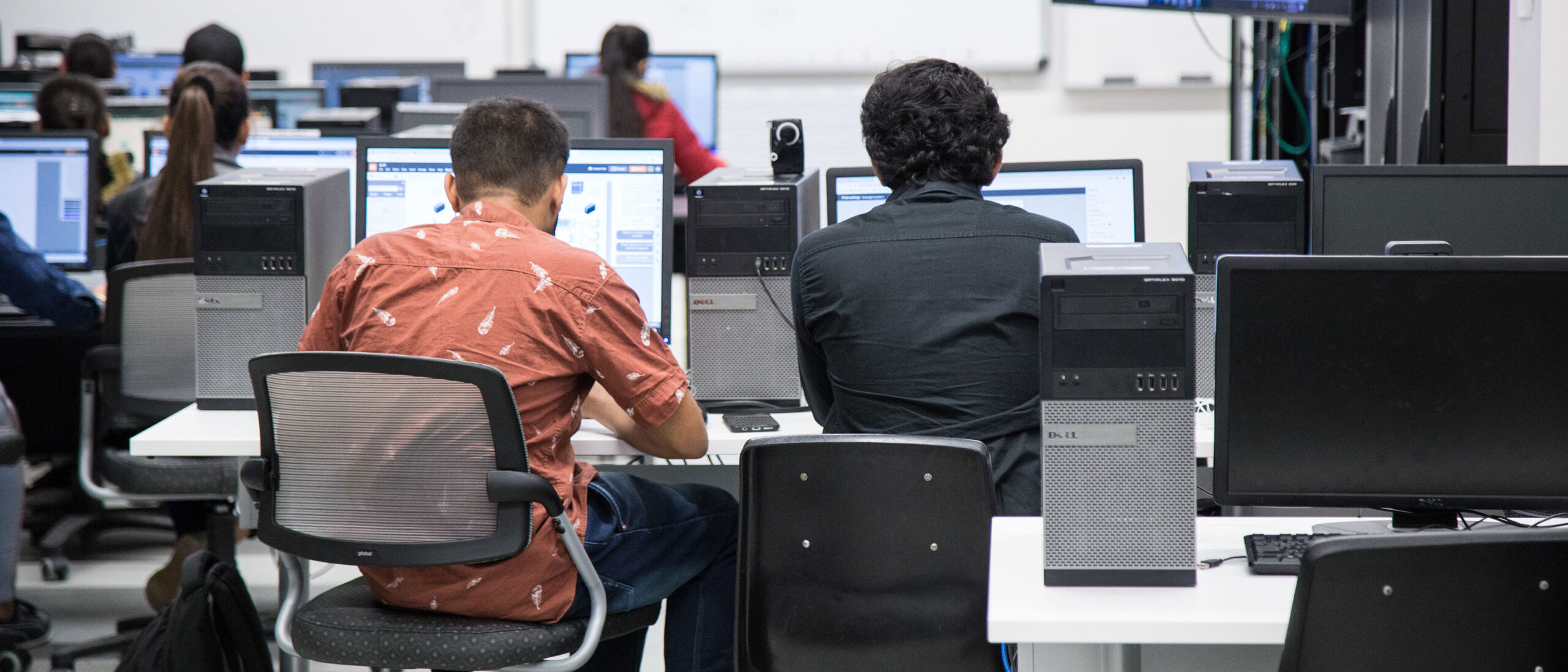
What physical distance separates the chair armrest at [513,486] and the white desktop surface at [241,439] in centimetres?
36

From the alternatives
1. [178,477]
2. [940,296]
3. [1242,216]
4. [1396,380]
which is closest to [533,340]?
[940,296]

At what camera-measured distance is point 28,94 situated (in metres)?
4.82

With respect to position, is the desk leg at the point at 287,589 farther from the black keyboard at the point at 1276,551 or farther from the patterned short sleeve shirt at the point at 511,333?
the black keyboard at the point at 1276,551

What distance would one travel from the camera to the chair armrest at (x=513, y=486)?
170 centimetres

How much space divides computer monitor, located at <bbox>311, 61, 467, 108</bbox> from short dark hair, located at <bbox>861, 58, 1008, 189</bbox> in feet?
13.5

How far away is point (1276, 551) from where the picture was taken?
1478mm

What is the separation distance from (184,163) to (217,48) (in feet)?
4.97

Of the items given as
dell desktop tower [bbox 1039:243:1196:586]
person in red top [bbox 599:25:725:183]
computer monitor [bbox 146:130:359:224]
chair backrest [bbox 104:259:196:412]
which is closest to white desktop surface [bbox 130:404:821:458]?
chair backrest [bbox 104:259:196:412]

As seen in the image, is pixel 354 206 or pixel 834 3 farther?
pixel 834 3

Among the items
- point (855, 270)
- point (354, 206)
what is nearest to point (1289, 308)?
point (855, 270)

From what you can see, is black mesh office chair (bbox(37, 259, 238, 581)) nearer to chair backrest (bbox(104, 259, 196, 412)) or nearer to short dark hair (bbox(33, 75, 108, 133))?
chair backrest (bbox(104, 259, 196, 412))

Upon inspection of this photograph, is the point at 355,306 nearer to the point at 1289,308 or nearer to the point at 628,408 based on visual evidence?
the point at 628,408

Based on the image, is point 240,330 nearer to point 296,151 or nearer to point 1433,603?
point 296,151

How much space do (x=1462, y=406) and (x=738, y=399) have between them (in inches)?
47.6
